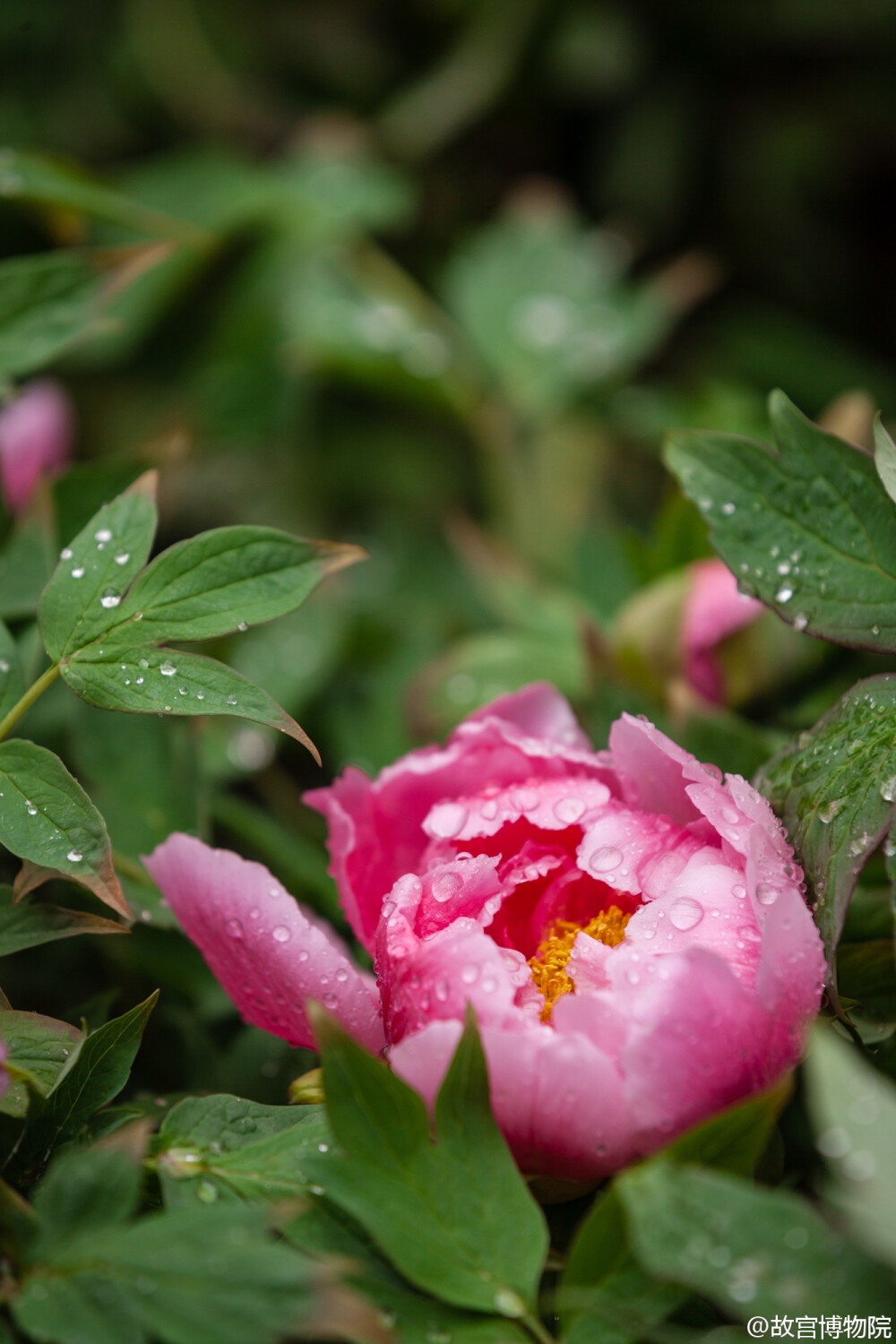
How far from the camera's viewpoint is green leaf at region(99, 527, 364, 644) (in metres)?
0.40

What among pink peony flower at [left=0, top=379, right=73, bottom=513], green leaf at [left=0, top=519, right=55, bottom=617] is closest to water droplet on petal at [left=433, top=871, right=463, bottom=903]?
green leaf at [left=0, top=519, right=55, bottom=617]

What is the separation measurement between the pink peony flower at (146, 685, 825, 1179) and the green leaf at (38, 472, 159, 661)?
0.28 ft

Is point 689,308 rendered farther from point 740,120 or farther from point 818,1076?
point 818,1076

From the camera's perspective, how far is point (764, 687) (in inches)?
22.4

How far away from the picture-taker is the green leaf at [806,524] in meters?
0.40

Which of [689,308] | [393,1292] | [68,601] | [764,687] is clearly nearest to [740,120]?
[689,308]

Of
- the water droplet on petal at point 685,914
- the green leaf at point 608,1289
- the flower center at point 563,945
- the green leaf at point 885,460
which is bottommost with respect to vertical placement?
the green leaf at point 608,1289

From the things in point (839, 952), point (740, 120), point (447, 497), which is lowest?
point (447, 497)

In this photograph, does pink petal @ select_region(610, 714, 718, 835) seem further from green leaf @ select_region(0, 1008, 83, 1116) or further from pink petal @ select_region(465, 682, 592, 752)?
green leaf @ select_region(0, 1008, 83, 1116)

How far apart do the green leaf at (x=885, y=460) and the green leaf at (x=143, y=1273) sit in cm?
30

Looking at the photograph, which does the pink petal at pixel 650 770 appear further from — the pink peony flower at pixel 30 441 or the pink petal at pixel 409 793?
the pink peony flower at pixel 30 441

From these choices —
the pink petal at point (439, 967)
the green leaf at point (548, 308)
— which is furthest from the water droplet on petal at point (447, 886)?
the green leaf at point (548, 308)

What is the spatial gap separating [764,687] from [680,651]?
1.8 inches

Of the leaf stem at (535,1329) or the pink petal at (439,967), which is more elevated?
the pink petal at (439,967)
